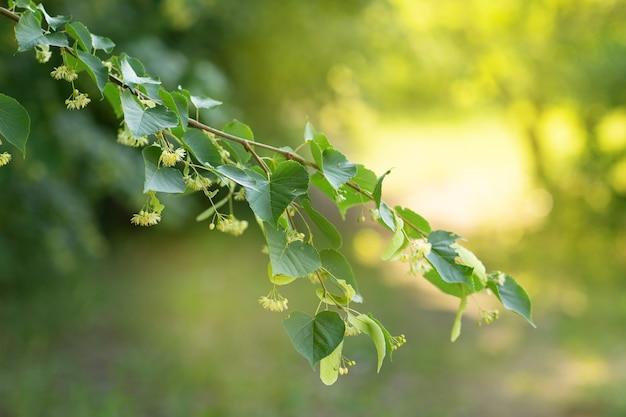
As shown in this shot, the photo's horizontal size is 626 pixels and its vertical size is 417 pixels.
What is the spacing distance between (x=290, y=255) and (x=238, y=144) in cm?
27

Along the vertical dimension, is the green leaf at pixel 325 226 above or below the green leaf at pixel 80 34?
below

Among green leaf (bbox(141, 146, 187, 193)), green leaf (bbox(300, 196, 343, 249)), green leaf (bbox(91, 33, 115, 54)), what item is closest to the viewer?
green leaf (bbox(141, 146, 187, 193))

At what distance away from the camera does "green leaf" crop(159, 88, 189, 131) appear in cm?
101

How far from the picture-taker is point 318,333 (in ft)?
3.11

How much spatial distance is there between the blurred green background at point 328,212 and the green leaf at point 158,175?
9.49ft

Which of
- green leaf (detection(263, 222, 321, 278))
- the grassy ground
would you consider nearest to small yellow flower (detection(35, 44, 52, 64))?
green leaf (detection(263, 222, 321, 278))

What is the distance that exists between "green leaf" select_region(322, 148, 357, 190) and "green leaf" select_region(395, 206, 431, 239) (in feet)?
0.38

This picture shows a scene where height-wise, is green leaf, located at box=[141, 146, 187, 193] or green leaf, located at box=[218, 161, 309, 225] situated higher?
green leaf, located at box=[218, 161, 309, 225]

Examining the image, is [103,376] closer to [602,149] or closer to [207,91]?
[207,91]

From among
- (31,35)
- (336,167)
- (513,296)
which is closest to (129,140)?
(31,35)

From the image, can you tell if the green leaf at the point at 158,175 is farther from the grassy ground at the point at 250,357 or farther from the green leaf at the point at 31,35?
the grassy ground at the point at 250,357

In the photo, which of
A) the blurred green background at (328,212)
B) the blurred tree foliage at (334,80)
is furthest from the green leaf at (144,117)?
the blurred tree foliage at (334,80)

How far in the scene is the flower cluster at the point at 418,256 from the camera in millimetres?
986

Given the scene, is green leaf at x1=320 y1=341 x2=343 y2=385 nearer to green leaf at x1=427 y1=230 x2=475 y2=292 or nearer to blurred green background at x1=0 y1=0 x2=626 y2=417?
green leaf at x1=427 y1=230 x2=475 y2=292
